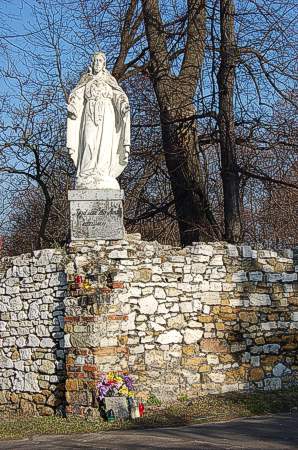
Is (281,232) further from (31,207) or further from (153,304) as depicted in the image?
(153,304)

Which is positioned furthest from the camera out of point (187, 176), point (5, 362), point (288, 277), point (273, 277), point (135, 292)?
point (187, 176)

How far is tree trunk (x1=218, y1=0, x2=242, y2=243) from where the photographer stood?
15570 millimetres

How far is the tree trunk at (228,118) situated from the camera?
15.6 m

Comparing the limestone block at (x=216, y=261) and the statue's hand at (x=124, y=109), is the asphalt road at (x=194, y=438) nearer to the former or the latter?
the limestone block at (x=216, y=261)

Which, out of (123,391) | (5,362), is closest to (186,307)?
(123,391)

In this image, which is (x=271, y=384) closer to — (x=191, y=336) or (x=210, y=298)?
(x=191, y=336)

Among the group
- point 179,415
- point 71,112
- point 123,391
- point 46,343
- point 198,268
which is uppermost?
point 71,112

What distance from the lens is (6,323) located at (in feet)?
41.3

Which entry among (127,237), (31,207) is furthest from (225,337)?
(31,207)

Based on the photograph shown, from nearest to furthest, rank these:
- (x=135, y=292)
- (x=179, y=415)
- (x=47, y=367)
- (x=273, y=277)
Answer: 1. (x=179, y=415)
2. (x=135, y=292)
3. (x=47, y=367)
4. (x=273, y=277)

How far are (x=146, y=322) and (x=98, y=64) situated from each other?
4049 millimetres

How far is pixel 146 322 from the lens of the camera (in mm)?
11469

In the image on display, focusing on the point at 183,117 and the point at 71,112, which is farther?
the point at 183,117

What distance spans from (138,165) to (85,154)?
5.74 meters
